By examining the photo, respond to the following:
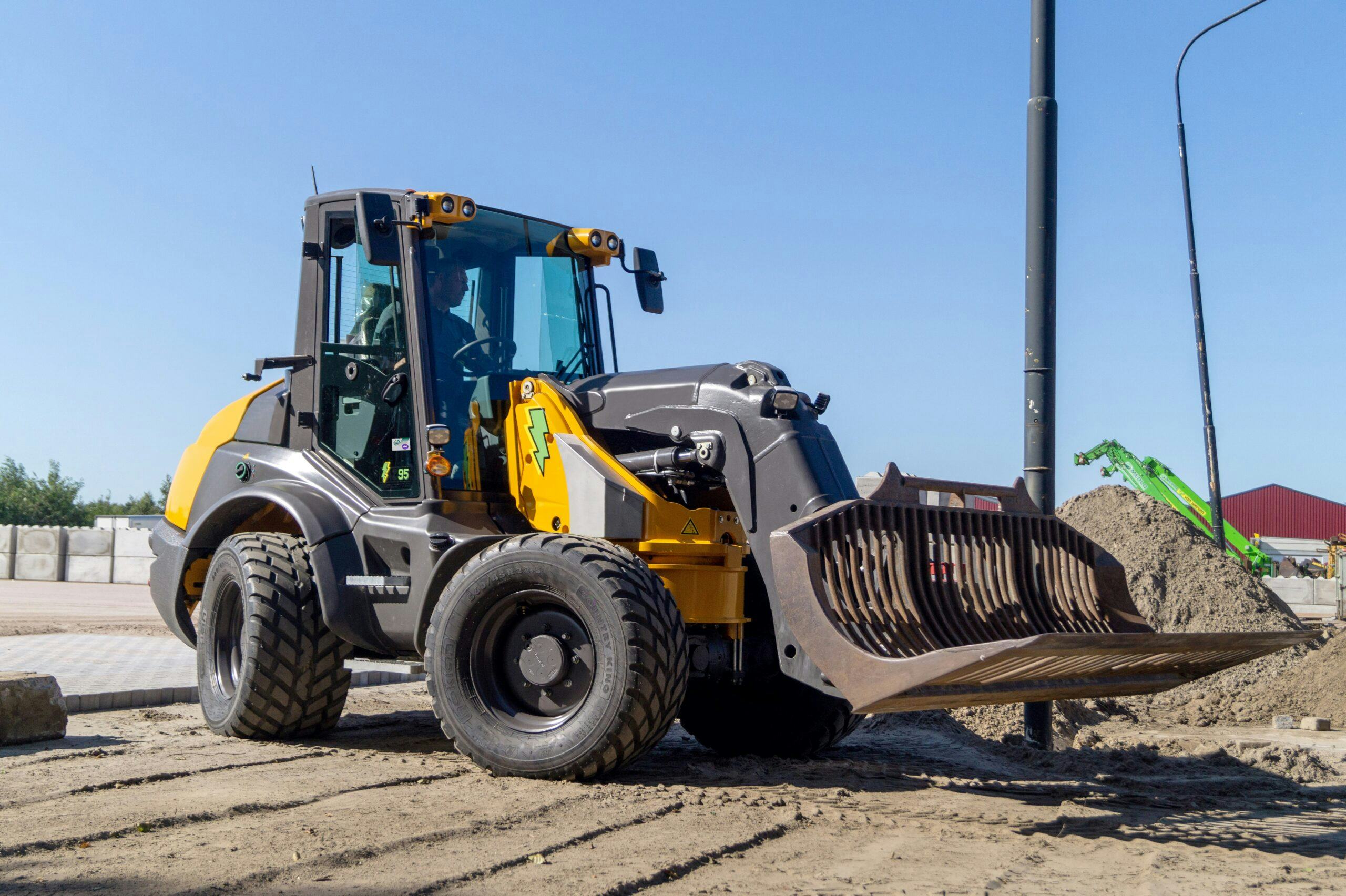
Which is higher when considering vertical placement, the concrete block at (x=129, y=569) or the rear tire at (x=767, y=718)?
the concrete block at (x=129, y=569)

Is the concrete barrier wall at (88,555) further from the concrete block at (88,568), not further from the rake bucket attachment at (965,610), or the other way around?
the rake bucket attachment at (965,610)

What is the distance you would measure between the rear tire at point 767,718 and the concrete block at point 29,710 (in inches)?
142

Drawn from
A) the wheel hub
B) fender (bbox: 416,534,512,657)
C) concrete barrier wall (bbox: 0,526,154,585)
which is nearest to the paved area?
fender (bbox: 416,534,512,657)

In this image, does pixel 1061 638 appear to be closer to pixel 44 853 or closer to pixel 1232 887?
pixel 1232 887

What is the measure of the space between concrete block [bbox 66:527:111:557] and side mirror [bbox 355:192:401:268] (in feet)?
79.5

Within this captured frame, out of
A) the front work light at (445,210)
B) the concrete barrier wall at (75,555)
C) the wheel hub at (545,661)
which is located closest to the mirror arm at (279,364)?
the front work light at (445,210)

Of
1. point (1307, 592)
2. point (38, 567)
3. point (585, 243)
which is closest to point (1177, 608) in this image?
point (585, 243)

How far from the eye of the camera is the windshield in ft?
23.7

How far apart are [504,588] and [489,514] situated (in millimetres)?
968

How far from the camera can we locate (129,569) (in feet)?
93.4

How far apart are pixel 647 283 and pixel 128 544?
23326mm

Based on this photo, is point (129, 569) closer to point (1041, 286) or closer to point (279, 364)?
point (279, 364)

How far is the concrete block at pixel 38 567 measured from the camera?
95.2 ft

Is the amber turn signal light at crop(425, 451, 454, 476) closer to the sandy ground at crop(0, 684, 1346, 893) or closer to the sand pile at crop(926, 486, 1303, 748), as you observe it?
the sandy ground at crop(0, 684, 1346, 893)
